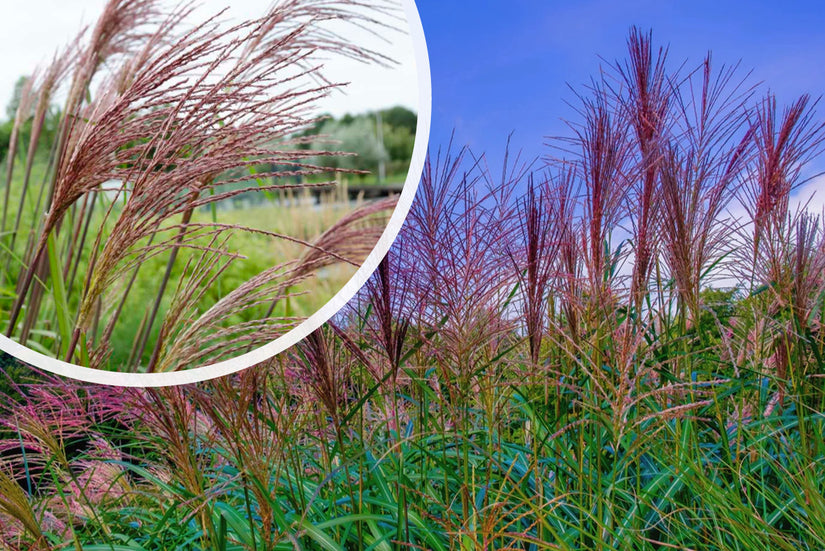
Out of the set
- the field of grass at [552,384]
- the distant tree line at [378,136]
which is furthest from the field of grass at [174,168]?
the field of grass at [552,384]

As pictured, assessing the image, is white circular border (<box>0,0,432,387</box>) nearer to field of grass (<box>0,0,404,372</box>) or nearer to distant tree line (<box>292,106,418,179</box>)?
field of grass (<box>0,0,404,372</box>)

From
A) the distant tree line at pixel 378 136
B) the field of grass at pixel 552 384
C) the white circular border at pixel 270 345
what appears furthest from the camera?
the distant tree line at pixel 378 136

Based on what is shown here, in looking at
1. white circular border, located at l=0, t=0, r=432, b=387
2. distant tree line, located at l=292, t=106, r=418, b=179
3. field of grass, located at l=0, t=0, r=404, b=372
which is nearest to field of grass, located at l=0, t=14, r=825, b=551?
white circular border, located at l=0, t=0, r=432, b=387

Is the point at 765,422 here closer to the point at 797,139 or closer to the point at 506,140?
the point at 797,139

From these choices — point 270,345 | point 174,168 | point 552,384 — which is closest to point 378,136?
point 174,168

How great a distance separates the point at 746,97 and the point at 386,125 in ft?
3.18

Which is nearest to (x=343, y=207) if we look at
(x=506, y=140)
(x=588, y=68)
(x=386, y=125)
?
(x=386, y=125)

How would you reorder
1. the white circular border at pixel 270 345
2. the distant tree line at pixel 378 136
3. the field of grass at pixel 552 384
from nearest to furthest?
1. the field of grass at pixel 552 384
2. the white circular border at pixel 270 345
3. the distant tree line at pixel 378 136

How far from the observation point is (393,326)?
1253 mm

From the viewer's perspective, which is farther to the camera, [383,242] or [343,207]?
[343,207]

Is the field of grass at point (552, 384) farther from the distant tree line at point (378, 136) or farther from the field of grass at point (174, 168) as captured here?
Answer: the distant tree line at point (378, 136)

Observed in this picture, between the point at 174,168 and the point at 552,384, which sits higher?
the point at 174,168

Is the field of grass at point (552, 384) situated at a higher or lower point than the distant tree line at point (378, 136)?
lower

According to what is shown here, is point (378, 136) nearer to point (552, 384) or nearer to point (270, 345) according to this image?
point (270, 345)
